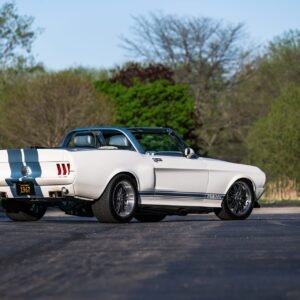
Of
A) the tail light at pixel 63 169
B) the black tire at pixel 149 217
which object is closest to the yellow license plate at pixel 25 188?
the tail light at pixel 63 169

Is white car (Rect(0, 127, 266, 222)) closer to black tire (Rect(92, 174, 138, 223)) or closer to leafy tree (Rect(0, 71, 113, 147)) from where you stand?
black tire (Rect(92, 174, 138, 223))

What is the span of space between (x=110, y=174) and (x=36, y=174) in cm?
100

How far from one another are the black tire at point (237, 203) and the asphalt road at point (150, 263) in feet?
12.9

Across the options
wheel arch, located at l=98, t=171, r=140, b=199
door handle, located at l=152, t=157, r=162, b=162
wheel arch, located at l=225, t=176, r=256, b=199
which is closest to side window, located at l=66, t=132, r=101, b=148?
door handle, located at l=152, t=157, r=162, b=162

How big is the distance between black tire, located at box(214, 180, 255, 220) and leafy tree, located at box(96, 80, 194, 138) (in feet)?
207

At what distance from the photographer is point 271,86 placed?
8375 centimetres

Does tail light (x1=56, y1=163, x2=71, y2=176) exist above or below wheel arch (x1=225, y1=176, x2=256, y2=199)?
above

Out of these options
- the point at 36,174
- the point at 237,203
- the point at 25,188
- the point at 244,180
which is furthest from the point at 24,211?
the point at 244,180

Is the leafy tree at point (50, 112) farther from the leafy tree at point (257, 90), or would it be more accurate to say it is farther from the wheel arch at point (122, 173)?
the wheel arch at point (122, 173)

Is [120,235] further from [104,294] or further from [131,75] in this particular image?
[131,75]

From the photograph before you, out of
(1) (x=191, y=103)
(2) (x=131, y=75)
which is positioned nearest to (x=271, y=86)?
(1) (x=191, y=103)

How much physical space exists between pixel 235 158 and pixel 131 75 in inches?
368

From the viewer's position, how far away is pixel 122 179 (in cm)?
1750

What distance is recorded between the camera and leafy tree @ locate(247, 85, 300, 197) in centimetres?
5100
